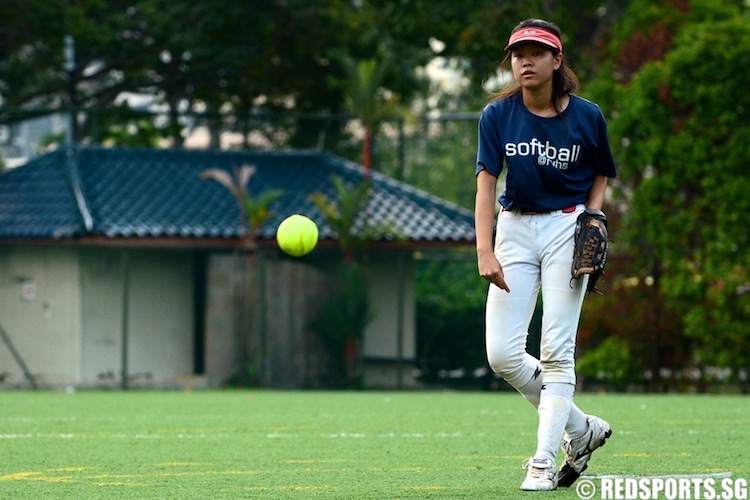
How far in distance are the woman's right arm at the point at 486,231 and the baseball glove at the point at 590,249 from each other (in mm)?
362

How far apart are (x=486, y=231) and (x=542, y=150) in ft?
1.55

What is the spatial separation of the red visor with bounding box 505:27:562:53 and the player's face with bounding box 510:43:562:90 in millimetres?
33

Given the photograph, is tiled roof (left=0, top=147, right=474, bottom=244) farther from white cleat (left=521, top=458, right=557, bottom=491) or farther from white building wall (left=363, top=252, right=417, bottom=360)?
white cleat (left=521, top=458, right=557, bottom=491)

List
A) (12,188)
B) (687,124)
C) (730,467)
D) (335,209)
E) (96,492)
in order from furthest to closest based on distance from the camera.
→ (12,188), (335,209), (687,124), (730,467), (96,492)

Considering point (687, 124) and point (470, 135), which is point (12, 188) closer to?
point (470, 135)

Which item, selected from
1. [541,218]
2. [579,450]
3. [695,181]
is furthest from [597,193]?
[695,181]

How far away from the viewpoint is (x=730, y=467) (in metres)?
7.00

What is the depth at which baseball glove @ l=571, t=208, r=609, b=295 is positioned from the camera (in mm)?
6395

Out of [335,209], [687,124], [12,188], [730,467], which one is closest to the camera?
[730,467]

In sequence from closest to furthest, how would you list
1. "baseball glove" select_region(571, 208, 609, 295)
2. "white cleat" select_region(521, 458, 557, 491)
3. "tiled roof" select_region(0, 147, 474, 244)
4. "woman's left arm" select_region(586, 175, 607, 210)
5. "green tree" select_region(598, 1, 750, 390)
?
1. "white cleat" select_region(521, 458, 557, 491)
2. "baseball glove" select_region(571, 208, 609, 295)
3. "woman's left arm" select_region(586, 175, 607, 210)
4. "green tree" select_region(598, 1, 750, 390)
5. "tiled roof" select_region(0, 147, 474, 244)

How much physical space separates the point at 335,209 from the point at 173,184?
335 centimetres

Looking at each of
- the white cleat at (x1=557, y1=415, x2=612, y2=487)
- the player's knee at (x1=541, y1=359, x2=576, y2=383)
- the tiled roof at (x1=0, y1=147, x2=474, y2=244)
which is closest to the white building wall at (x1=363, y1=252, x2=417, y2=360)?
the tiled roof at (x1=0, y1=147, x2=474, y2=244)

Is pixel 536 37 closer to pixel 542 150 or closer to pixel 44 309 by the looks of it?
pixel 542 150

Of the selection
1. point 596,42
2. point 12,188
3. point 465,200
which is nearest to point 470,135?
point 465,200
